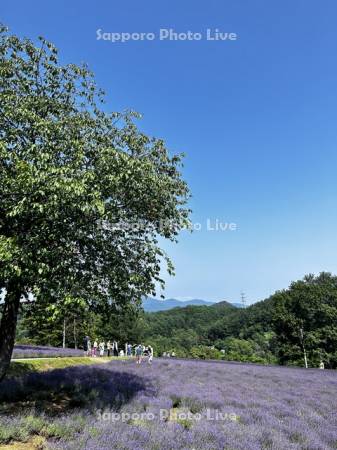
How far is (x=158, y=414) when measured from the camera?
42.9ft

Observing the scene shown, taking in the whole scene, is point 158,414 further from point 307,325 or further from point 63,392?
point 307,325

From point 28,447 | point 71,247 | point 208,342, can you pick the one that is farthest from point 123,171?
point 208,342

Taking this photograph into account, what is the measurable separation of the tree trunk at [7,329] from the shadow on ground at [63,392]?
1.43 metres

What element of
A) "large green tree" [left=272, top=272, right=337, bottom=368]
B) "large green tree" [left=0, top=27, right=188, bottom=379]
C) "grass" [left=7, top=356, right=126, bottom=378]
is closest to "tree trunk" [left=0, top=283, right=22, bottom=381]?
"large green tree" [left=0, top=27, right=188, bottom=379]

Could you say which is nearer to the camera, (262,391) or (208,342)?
(262,391)

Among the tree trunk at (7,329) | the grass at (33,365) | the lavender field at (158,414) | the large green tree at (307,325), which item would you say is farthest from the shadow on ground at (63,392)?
the large green tree at (307,325)

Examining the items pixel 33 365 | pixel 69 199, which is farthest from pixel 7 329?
pixel 33 365

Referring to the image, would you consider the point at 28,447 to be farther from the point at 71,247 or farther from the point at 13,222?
the point at 13,222

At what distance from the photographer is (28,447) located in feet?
29.6

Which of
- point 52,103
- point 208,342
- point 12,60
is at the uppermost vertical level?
point 12,60

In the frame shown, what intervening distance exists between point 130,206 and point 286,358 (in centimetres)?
7176

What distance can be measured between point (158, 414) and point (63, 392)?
16.3 ft

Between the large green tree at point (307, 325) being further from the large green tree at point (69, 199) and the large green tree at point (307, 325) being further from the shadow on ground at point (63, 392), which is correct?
the large green tree at point (69, 199)

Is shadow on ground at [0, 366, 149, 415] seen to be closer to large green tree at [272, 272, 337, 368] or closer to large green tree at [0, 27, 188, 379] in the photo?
large green tree at [0, 27, 188, 379]
